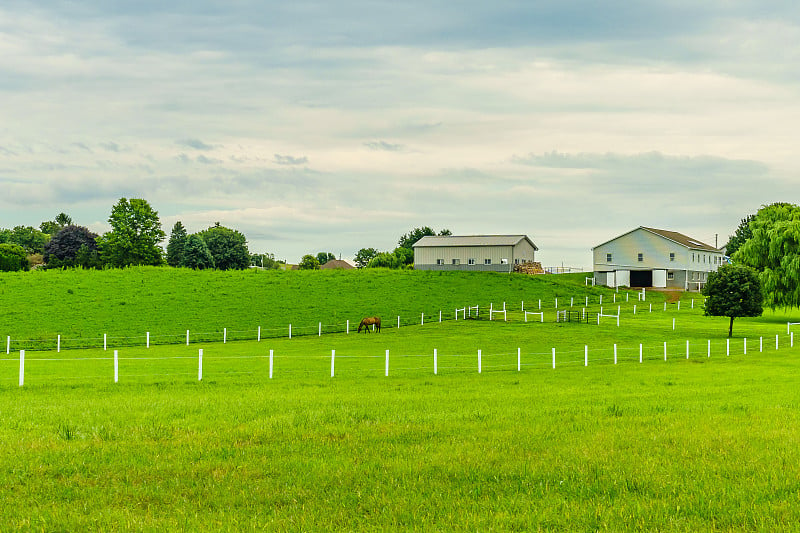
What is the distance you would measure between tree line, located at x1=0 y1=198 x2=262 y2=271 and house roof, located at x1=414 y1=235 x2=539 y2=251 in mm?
43508

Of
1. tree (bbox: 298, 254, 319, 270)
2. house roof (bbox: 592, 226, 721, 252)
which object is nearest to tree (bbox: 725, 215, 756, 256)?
house roof (bbox: 592, 226, 721, 252)

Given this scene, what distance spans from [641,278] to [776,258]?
36.0 metres

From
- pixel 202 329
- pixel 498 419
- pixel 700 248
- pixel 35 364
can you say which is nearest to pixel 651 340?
pixel 202 329

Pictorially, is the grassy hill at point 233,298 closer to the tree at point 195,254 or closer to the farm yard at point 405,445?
the farm yard at point 405,445

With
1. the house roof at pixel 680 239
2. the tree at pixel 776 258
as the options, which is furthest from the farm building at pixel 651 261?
the tree at pixel 776 258

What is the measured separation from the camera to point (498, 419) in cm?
1648

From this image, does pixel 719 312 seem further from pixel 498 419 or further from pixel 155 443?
pixel 155 443

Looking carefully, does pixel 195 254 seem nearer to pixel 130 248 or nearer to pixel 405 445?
pixel 130 248

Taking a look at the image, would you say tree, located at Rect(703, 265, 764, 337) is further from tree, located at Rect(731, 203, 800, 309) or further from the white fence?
tree, located at Rect(731, 203, 800, 309)

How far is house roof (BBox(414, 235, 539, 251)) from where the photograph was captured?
122 meters

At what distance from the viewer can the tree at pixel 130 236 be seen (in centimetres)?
12544

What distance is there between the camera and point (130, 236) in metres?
127

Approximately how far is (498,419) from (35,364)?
32.6 meters

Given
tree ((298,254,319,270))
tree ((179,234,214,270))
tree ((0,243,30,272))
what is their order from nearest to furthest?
tree ((0,243,30,272)) → tree ((179,234,214,270)) → tree ((298,254,319,270))
